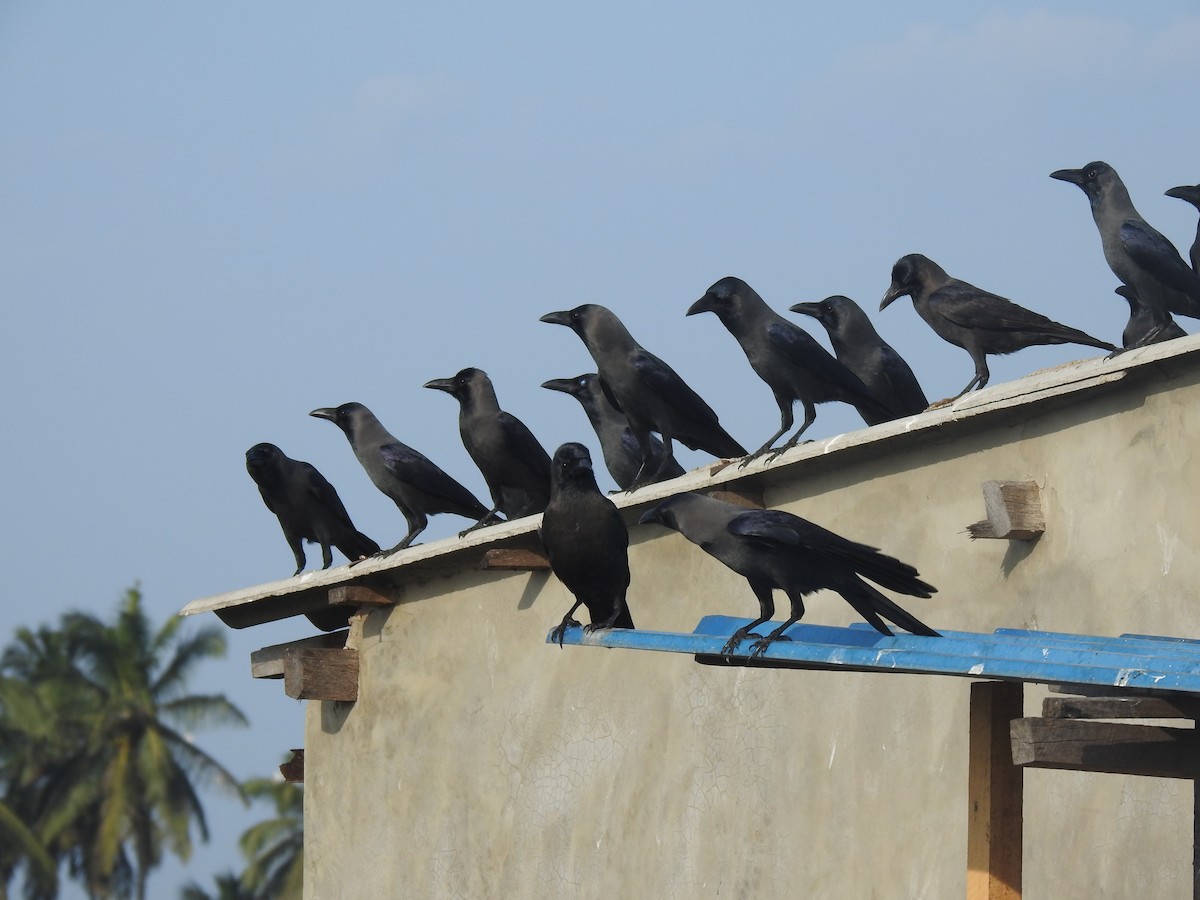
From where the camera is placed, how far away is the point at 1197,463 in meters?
7.42

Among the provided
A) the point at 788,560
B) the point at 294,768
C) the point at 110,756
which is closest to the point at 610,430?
the point at 294,768

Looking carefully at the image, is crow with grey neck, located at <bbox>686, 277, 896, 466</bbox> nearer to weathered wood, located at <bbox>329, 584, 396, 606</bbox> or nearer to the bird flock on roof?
the bird flock on roof

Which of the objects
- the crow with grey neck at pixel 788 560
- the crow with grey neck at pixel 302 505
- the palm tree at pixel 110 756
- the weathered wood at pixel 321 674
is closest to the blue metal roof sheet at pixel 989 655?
the crow with grey neck at pixel 788 560

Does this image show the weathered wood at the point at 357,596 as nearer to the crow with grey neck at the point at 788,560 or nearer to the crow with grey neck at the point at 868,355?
the crow with grey neck at the point at 868,355

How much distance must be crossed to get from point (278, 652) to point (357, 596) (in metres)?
1.03

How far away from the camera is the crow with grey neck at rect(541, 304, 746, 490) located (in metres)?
11.1

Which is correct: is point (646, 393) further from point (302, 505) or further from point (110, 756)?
point (110, 756)

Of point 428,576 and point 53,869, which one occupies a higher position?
point 428,576

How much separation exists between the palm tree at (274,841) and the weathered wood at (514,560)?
3680cm

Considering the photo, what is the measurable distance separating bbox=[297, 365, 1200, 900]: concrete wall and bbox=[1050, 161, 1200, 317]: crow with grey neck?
1332 mm

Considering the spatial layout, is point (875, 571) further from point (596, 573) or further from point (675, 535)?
point (675, 535)

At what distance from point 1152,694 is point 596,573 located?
3368mm

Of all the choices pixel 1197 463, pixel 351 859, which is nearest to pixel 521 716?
pixel 351 859

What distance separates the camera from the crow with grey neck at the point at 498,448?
11805 millimetres
